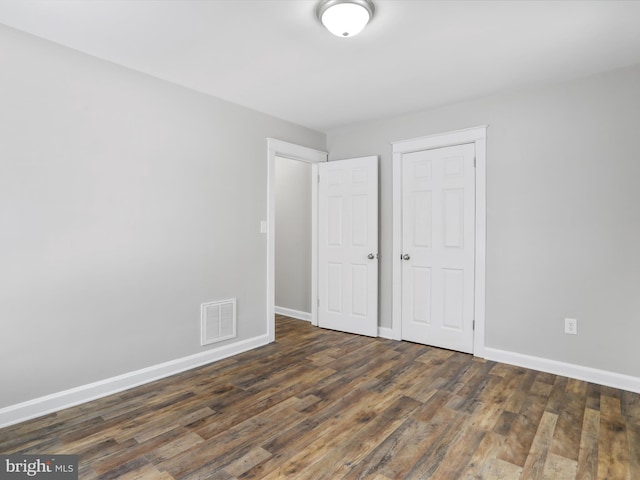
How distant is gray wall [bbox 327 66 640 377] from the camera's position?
109 inches

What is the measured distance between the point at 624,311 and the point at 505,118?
1.88 metres

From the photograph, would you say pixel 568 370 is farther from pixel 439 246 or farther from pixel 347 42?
pixel 347 42

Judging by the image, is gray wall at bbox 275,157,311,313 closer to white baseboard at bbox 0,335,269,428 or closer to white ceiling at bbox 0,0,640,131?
white baseboard at bbox 0,335,269,428

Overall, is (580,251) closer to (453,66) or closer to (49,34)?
(453,66)

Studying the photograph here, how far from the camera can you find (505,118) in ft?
10.9

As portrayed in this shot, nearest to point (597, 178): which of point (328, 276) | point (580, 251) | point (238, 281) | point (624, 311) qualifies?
point (580, 251)

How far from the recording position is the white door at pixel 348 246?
13.5 feet

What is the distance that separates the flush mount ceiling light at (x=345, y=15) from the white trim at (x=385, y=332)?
3.04 meters

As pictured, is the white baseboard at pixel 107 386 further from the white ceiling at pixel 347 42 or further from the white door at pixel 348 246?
the white ceiling at pixel 347 42

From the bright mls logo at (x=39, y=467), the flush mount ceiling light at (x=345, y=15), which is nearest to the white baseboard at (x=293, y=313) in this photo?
the bright mls logo at (x=39, y=467)

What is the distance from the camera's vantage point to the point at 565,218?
302 centimetres

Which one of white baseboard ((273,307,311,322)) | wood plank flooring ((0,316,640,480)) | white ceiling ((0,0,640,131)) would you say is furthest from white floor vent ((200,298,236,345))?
white ceiling ((0,0,640,131))

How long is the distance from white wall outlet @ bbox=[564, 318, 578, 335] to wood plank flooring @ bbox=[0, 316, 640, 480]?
1.36ft

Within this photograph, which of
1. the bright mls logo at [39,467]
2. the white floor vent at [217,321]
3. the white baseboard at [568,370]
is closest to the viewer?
the bright mls logo at [39,467]
